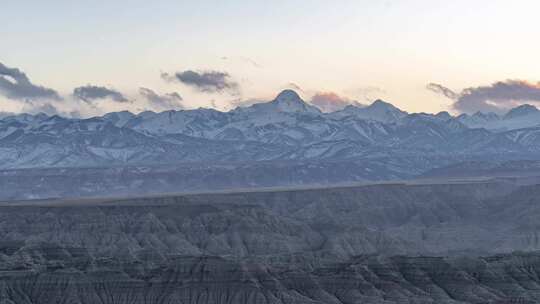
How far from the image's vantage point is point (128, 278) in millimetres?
198625

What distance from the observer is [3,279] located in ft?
641

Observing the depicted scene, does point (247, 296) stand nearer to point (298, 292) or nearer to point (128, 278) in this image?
point (298, 292)

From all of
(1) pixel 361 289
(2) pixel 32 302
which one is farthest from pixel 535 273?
(2) pixel 32 302

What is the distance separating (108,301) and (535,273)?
69076 millimetres

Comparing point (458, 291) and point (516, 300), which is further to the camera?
point (458, 291)

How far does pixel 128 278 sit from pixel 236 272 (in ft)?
58.0

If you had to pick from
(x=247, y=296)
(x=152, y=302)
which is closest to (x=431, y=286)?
(x=247, y=296)

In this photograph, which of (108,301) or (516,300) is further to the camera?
(108,301)

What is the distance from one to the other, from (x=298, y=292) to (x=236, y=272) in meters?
10.9

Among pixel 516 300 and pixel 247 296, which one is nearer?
pixel 516 300

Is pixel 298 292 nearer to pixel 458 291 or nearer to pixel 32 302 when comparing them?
pixel 458 291

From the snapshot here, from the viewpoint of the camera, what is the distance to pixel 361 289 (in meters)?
194

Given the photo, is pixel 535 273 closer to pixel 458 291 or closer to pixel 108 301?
pixel 458 291

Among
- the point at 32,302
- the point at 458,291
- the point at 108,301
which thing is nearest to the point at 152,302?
the point at 108,301
